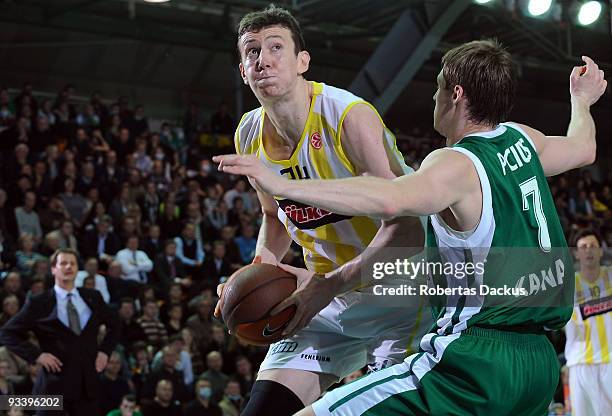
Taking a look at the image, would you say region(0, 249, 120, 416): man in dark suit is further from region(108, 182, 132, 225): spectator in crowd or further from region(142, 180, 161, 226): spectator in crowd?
region(142, 180, 161, 226): spectator in crowd

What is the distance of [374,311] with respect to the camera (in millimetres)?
4008

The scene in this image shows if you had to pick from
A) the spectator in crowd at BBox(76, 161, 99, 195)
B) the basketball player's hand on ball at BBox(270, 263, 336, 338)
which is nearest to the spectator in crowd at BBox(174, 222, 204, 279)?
the spectator in crowd at BBox(76, 161, 99, 195)

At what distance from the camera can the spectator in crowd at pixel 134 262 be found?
1160 cm

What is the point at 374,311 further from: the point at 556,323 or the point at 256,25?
the point at 256,25

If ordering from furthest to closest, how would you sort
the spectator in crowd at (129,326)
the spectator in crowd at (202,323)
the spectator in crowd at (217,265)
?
the spectator in crowd at (217,265), the spectator in crowd at (202,323), the spectator in crowd at (129,326)

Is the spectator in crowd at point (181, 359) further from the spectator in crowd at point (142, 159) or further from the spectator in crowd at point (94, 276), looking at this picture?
the spectator in crowd at point (142, 159)

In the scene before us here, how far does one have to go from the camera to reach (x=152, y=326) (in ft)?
35.0

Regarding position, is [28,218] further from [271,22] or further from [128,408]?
[271,22]

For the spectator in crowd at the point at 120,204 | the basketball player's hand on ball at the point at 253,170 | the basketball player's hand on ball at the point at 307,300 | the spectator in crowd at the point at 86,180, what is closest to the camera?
the basketball player's hand on ball at the point at 253,170

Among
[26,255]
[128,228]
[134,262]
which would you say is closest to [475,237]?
[26,255]

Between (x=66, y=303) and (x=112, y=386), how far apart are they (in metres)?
1.87

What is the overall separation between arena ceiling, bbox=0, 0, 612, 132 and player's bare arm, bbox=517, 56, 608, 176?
436 inches

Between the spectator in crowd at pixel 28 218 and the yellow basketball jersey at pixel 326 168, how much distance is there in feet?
26.8

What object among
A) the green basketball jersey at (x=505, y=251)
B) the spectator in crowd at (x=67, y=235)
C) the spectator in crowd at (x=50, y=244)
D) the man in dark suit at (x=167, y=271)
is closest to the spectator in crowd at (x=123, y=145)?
the man in dark suit at (x=167, y=271)
